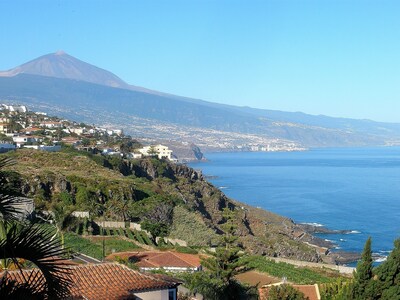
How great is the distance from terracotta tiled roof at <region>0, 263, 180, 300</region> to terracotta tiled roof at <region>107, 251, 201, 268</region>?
333 inches

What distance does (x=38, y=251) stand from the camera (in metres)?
3.10

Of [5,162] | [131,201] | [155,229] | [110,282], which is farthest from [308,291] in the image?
[131,201]

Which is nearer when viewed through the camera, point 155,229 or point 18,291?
point 18,291

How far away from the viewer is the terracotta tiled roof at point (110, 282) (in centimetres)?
949

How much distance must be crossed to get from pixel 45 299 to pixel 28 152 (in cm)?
4339

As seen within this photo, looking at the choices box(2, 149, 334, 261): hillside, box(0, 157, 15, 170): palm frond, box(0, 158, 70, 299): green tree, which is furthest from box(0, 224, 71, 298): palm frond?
box(2, 149, 334, 261): hillside

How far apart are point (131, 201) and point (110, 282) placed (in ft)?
84.6

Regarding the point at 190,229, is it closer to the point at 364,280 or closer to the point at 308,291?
the point at 308,291

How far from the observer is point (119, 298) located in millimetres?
9344

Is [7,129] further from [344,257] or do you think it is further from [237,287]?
[237,287]

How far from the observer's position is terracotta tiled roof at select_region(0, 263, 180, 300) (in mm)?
A: 9492

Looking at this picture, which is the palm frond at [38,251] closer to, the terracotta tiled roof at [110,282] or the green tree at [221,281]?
the terracotta tiled roof at [110,282]

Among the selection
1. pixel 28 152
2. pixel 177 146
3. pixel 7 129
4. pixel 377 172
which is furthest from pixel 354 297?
pixel 177 146

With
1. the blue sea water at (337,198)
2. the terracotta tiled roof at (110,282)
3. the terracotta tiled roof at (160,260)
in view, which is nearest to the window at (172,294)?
the terracotta tiled roof at (110,282)
